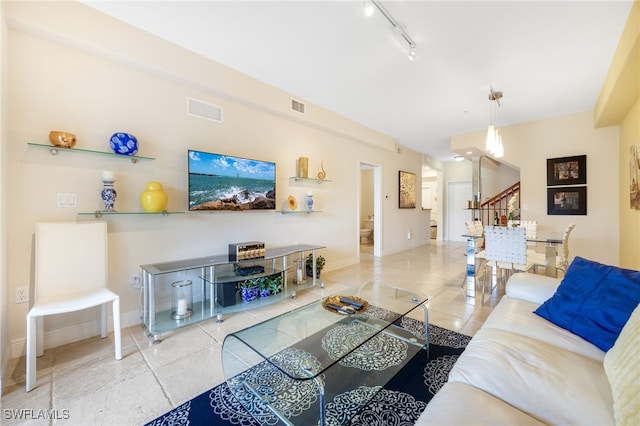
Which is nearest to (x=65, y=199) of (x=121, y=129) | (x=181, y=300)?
(x=121, y=129)

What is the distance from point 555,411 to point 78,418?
2.31 metres

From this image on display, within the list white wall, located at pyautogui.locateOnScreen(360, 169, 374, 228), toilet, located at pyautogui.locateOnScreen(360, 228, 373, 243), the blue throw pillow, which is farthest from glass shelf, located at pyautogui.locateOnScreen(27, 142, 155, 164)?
white wall, located at pyautogui.locateOnScreen(360, 169, 374, 228)

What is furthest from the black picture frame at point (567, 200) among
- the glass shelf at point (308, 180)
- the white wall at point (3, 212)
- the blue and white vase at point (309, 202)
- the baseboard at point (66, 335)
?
the white wall at point (3, 212)

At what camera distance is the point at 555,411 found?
955mm

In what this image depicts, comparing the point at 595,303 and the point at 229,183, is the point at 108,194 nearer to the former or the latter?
the point at 229,183

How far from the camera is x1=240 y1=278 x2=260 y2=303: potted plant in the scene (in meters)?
3.02

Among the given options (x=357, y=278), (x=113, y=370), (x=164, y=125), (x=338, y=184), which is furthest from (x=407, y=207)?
(x=113, y=370)

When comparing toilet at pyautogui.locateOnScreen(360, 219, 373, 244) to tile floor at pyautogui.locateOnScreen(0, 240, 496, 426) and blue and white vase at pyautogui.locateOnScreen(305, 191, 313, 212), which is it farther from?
tile floor at pyautogui.locateOnScreen(0, 240, 496, 426)

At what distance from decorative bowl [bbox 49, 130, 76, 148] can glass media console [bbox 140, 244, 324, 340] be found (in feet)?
3.95

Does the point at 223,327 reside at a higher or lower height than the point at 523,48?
lower

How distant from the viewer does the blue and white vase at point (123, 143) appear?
236cm

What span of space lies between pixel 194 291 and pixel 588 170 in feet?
20.8

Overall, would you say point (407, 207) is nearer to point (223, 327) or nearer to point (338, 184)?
point (338, 184)

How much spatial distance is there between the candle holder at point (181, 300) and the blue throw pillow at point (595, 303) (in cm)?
293
